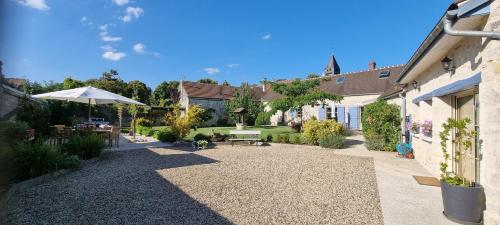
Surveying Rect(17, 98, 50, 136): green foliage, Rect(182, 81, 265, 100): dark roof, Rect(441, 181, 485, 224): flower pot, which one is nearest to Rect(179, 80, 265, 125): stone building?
Rect(182, 81, 265, 100): dark roof

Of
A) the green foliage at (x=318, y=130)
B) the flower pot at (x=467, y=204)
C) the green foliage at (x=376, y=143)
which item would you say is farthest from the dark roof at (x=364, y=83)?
the flower pot at (x=467, y=204)

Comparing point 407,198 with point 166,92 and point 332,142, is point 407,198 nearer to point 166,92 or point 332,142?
point 332,142

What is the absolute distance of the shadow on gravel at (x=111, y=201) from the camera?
164 inches

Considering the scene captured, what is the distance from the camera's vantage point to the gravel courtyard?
4.30 m

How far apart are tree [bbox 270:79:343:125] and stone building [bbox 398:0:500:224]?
8.52 m

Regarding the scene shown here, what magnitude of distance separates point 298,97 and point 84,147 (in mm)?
12667

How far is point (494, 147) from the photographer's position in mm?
3824

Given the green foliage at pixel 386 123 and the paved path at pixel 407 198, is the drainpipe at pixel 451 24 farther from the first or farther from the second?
the green foliage at pixel 386 123

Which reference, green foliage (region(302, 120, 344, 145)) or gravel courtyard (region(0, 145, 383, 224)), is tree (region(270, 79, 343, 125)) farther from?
gravel courtyard (region(0, 145, 383, 224))

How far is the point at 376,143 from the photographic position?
12.0m

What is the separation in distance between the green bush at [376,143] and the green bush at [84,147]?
1025 cm

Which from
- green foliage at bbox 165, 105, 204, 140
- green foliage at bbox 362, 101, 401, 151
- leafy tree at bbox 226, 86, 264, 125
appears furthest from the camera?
leafy tree at bbox 226, 86, 264, 125

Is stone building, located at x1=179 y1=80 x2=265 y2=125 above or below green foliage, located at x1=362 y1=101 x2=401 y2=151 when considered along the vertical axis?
above

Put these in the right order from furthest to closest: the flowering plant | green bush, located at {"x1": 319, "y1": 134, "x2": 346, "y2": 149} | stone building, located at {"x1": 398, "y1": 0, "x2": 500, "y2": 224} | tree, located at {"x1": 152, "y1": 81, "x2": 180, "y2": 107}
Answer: tree, located at {"x1": 152, "y1": 81, "x2": 180, "y2": 107} → green bush, located at {"x1": 319, "y1": 134, "x2": 346, "y2": 149} → the flowering plant → stone building, located at {"x1": 398, "y1": 0, "x2": 500, "y2": 224}
